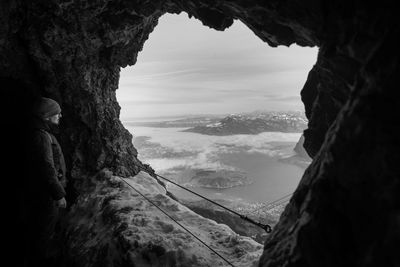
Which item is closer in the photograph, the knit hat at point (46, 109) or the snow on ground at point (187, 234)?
the snow on ground at point (187, 234)

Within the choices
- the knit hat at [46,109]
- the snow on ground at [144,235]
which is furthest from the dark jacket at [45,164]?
the snow on ground at [144,235]

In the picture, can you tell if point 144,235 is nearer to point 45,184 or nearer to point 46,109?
point 45,184

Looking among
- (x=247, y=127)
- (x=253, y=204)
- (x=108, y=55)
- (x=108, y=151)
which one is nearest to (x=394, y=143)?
(x=108, y=151)

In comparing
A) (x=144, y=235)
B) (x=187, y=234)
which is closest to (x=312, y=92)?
(x=187, y=234)

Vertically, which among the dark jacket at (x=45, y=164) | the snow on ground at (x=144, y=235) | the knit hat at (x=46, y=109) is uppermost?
the knit hat at (x=46, y=109)

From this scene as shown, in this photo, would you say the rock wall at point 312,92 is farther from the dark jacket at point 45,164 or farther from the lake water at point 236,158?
the lake water at point 236,158

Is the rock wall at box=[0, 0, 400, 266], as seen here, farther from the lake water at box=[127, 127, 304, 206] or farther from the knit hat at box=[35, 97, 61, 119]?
the lake water at box=[127, 127, 304, 206]

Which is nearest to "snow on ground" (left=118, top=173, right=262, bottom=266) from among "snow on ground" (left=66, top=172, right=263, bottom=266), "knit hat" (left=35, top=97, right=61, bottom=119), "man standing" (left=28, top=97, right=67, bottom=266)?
"snow on ground" (left=66, top=172, right=263, bottom=266)
